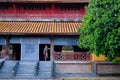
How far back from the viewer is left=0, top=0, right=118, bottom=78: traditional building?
1046 inches

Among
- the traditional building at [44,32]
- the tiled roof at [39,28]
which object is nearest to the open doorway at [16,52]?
the traditional building at [44,32]

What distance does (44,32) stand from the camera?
88.4 feet

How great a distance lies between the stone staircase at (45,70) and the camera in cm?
2498

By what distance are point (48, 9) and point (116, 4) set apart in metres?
9.11

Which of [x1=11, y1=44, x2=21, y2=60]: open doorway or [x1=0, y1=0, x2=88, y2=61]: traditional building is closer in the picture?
[x1=0, y1=0, x2=88, y2=61]: traditional building

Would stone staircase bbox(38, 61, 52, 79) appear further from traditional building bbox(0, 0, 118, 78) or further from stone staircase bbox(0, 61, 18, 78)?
stone staircase bbox(0, 61, 18, 78)

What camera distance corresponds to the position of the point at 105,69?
26359 millimetres

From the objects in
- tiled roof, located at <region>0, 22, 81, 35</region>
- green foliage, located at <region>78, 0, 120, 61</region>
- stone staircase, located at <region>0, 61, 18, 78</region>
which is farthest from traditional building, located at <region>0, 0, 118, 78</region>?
green foliage, located at <region>78, 0, 120, 61</region>

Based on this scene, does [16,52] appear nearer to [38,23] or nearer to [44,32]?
[38,23]

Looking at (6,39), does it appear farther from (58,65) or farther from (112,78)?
(112,78)

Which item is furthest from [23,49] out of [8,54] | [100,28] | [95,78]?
[100,28]

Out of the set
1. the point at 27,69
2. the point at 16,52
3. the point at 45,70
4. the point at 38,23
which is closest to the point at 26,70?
the point at 27,69

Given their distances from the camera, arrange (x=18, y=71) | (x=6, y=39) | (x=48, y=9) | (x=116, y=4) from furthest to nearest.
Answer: (x=48, y=9) → (x=6, y=39) → (x=18, y=71) → (x=116, y=4)

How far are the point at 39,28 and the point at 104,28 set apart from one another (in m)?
7.22
